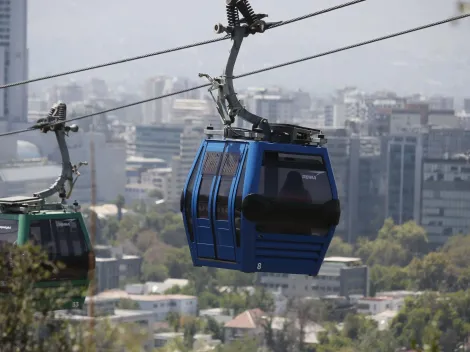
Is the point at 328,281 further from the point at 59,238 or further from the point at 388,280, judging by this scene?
the point at 59,238

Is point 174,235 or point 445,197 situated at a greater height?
point 445,197

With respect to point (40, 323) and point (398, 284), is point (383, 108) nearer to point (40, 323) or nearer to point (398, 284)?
point (398, 284)

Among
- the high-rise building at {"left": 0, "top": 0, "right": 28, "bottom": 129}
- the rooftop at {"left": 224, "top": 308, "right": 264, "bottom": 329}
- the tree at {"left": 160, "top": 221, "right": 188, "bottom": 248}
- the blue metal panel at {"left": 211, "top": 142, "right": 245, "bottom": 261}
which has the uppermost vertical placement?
the high-rise building at {"left": 0, "top": 0, "right": 28, "bottom": 129}

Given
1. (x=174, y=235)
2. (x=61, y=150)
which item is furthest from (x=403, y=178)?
(x=61, y=150)

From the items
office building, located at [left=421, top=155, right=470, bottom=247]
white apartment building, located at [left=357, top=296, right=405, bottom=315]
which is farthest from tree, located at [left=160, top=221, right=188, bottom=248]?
white apartment building, located at [left=357, top=296, right=405, bottom=315]

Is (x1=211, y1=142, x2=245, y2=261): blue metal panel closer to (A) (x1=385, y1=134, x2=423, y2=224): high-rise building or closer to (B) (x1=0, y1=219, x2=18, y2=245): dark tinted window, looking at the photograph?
(B) (x1=0, y1=219, x2=18, y2=245): dark tinted window

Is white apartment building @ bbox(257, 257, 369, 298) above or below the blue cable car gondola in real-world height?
below

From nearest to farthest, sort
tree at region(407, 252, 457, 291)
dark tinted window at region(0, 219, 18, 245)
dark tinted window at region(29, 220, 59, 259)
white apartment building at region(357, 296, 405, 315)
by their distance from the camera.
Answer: dark tinted window at region(0, 219, 18, 245), dark tinted window at region(29, 220, 59, 259), white apartment building at region(357, 296, 405, 315), tree at region(407, 252, 457, 291)
